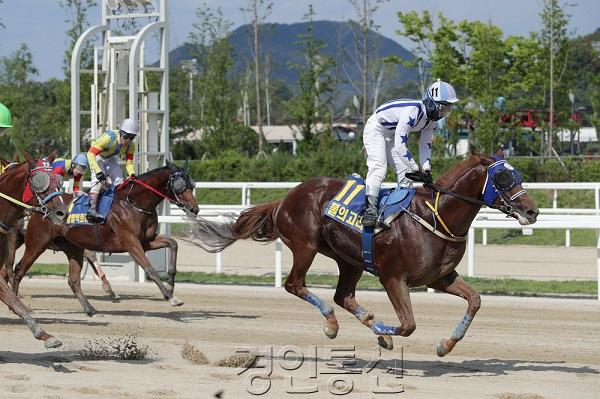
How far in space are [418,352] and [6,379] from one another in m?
3.14

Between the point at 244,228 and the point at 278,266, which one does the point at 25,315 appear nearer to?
the point at 244,228

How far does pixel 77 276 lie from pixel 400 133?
495 centimetres

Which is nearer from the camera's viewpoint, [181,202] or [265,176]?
[181,202]

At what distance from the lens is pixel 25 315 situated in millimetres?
7109

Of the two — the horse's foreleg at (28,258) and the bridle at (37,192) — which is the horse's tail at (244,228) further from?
the horse's foreleg at (28,258)

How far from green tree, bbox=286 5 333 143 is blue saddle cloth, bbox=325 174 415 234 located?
65.5 feet

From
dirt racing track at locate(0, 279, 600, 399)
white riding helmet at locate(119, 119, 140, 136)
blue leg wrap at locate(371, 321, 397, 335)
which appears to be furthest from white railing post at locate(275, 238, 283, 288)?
blue leg wrap at locate(371, 321, 397, 335)

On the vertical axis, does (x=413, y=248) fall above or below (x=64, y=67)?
below

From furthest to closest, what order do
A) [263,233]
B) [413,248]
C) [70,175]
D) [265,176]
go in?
[265,176]
[70,175]
[263,233]
[413,248]

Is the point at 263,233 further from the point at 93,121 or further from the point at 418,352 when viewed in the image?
the point at 93,121

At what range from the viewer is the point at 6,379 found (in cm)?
676

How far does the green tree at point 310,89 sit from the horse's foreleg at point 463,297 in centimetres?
2042

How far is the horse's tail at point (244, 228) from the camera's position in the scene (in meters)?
8.80

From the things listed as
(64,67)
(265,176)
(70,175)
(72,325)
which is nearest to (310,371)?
(72,325)
